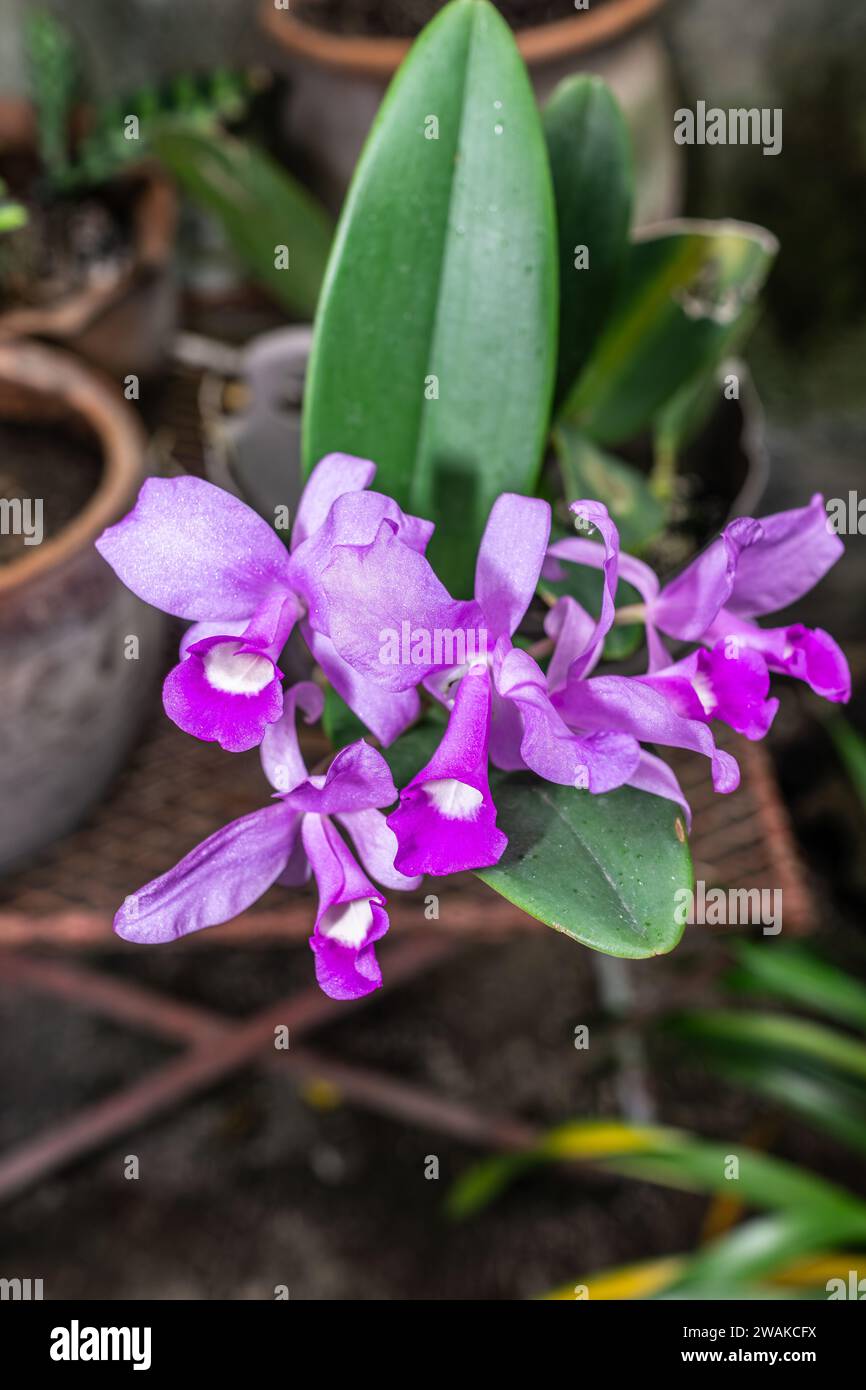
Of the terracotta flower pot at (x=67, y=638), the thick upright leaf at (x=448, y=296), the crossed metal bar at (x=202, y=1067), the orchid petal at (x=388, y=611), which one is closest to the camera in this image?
the orchid petal at (x=388, y=611)

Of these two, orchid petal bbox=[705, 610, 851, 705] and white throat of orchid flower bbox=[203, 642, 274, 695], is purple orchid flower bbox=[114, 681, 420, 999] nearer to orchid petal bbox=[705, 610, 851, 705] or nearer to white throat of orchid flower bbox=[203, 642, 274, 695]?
white throat of orchid flower bbox=[203, 642, 274, 695]

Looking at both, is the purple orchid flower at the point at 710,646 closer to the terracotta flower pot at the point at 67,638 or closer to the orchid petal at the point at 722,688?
the orchid petal at the point at 722,688
